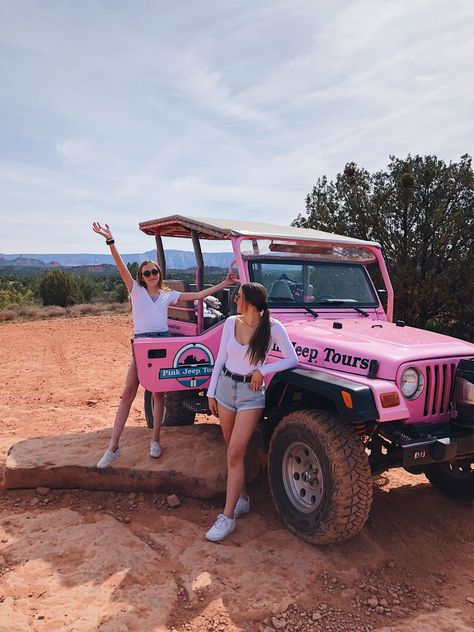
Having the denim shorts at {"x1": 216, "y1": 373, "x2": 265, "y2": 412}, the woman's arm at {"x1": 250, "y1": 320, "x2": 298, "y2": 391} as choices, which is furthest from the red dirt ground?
the woman's arm at {"x1": 250, "y1": 320, "x2": 298, "y2": 391}

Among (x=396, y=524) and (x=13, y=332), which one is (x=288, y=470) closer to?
(x=396, y=524)

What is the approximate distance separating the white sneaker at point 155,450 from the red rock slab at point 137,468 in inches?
1.9

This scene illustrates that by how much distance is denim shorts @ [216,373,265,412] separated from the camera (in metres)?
3.21

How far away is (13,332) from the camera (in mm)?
15234

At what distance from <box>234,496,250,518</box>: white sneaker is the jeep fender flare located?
69cm

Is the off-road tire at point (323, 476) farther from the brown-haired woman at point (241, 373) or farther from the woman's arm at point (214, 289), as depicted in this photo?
the woman's arm at point (214, 289)

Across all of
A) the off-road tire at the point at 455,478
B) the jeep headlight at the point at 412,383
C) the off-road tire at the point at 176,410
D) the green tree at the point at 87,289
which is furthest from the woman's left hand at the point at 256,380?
the green tree at the point at 87,289

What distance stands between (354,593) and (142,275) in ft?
9.22

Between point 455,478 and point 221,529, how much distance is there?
195 centimetres

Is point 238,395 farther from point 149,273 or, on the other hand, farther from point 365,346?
point 149,273

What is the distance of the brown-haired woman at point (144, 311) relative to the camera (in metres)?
4.08

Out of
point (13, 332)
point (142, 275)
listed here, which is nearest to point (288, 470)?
point (142, 275)

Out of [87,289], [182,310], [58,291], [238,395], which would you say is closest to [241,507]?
[238,395]

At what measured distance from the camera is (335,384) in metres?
2.97
